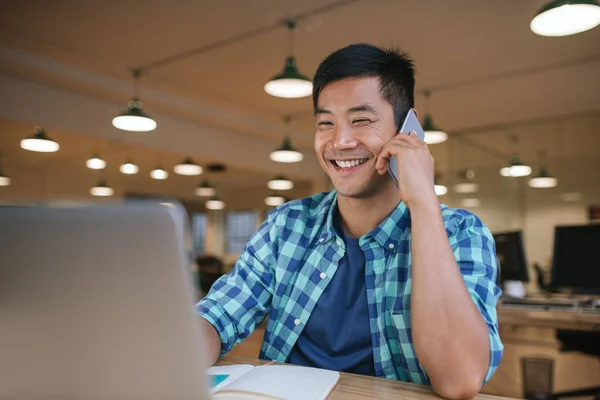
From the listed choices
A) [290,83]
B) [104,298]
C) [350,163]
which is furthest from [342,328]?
[290,83]

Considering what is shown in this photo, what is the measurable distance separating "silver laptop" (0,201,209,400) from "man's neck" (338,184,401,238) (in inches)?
33.6

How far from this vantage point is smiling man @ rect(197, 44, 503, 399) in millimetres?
972

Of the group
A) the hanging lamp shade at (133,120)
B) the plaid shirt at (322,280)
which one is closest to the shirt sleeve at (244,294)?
the plaid shirt at (322,280)

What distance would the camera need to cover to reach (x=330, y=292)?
1217 millimetres

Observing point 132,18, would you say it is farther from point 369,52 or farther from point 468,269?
point 468,269

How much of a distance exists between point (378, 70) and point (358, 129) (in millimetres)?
166

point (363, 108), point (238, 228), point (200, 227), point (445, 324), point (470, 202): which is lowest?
point (445, 324)

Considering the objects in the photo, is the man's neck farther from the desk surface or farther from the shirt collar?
the desk surface

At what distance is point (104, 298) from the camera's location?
Result: 483mm

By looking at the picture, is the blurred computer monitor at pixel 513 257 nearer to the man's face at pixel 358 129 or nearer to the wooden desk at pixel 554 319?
the wooden desk at pixel 554 319

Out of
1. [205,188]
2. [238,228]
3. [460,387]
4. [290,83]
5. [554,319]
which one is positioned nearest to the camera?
[460,387]

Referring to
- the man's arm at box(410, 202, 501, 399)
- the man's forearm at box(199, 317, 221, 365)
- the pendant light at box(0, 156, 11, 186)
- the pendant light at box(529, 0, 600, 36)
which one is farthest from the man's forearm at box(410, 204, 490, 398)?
the pendant light at box(0, 156, 11, 186)

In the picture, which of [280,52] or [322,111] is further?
[280,52]

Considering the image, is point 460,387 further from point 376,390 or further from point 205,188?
point 205,188
